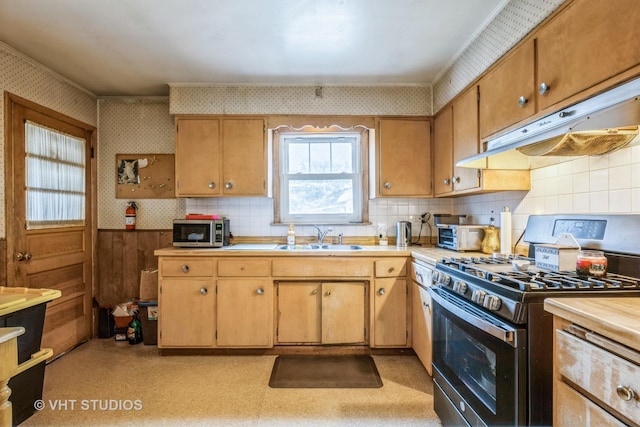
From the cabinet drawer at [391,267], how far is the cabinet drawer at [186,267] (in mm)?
1375

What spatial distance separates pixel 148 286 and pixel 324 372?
69.7 inches

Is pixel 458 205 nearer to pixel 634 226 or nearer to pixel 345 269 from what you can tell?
pixel 345 269

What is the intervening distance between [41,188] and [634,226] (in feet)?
12.5

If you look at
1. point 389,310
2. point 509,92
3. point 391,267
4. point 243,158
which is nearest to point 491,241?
point 391,267

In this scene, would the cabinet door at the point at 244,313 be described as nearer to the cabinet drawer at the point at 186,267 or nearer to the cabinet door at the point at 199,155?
the cabinet drawer at the point at 186,267

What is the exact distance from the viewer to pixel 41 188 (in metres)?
2.60

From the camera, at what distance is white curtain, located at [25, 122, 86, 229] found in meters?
2.52

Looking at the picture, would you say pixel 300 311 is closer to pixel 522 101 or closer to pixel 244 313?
pixel 244 313

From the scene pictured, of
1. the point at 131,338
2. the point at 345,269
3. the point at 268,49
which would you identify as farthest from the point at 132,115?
the point at 345,269

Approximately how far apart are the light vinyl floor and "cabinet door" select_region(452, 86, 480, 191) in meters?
1.45

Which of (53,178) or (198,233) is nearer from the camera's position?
(53,178)

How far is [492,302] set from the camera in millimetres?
1264

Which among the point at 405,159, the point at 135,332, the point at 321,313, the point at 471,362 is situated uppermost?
the point at 405,159

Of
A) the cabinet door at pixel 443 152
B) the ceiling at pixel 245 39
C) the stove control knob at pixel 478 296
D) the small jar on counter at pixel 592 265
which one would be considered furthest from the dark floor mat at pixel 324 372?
the ceiling at pixel 245 39
